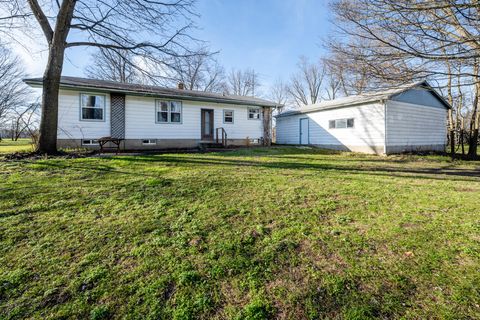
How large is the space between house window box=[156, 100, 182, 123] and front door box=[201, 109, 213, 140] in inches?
63.6

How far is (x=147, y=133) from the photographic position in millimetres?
13164

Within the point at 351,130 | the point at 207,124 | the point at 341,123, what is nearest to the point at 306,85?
the point at 341,123

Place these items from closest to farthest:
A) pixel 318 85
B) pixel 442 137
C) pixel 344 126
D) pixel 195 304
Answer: pixel 195 304, pixel 344 126, pixel 442 137, pixel 318 85

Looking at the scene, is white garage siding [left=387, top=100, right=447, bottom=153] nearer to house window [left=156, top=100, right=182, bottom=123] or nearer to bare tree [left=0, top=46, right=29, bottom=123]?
house window [left=156, top=100, right=182, bottom=123]

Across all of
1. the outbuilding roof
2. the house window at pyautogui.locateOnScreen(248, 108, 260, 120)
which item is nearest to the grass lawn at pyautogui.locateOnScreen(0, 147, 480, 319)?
the outbuilding roof

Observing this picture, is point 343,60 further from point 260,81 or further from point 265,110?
point 260,81

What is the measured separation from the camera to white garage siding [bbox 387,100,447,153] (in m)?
13.3

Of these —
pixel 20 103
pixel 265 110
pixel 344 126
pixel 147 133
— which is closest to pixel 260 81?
pixel 265 110

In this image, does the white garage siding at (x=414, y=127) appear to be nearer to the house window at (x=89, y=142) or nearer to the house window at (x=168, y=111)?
the house window at (x=168, y=111)

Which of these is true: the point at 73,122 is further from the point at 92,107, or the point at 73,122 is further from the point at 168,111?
the point at 168,111

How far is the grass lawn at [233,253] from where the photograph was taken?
1.90 metres

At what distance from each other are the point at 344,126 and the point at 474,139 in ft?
20.5

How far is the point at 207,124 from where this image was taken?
15414mm

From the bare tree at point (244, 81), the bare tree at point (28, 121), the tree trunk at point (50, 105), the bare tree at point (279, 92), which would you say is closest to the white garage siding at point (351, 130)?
the tree trunk at point (50, 105)
